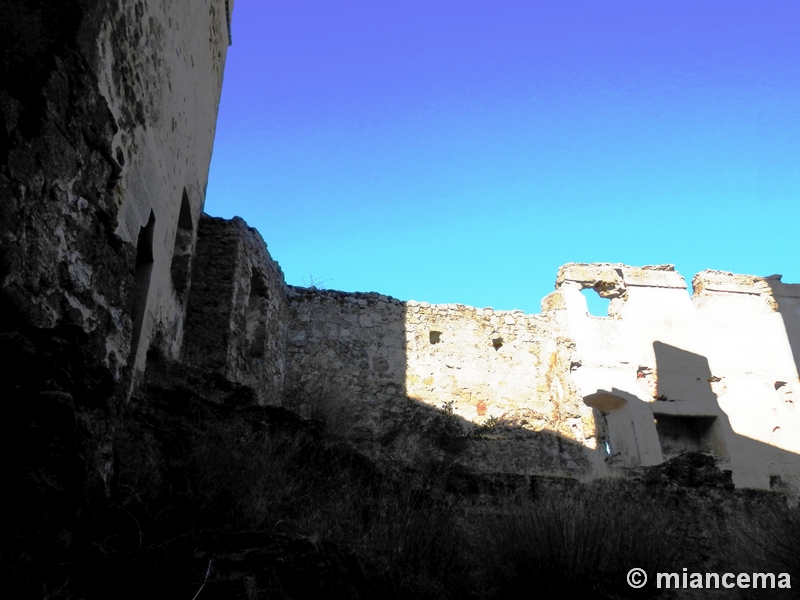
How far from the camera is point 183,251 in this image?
24.0 feet

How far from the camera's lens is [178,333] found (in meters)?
6.98

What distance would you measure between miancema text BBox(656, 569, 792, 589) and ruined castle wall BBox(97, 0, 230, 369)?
403cm

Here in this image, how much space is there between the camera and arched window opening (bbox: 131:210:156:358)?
530 centimetres

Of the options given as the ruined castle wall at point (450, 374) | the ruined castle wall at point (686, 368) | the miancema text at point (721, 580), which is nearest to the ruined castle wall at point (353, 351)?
the ruined castle wall at point (450, 374)

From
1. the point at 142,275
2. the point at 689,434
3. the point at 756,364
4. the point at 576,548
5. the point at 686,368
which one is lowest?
the point at 576,548

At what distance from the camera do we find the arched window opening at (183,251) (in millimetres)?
7107

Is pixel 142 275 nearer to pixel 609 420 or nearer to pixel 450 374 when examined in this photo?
pixel 450 374

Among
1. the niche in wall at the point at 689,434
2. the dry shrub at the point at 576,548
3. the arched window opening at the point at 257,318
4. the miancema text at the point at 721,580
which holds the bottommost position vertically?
the miancema text at the point at 721,580

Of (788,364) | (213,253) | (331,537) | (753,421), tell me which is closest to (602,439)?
(753,421)

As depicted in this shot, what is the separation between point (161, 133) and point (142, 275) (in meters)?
1.13

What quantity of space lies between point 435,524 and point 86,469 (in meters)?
2.55

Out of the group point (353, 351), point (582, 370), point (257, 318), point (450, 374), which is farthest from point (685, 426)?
point (257, 318)

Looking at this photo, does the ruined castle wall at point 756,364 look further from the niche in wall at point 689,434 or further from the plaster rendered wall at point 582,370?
the niche in wall at point 689,434

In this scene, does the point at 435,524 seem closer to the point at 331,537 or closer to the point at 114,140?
the point at 331,537
